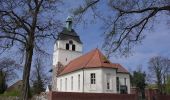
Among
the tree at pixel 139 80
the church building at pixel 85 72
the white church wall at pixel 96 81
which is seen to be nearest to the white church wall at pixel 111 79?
the church building at pixel 85 72

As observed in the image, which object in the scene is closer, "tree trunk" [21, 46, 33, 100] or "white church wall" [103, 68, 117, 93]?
"tree trunk" [21, 46, 33, 100]

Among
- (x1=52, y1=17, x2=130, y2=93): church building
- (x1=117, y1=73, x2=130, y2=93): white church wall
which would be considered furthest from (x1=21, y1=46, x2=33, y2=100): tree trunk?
(x1=117, y1=73, x2=130, y2=93): white church wall

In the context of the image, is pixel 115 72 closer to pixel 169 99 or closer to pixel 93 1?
pixel 169 99

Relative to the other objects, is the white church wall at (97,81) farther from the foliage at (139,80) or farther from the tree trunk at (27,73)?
the tree trunk at (27,73)

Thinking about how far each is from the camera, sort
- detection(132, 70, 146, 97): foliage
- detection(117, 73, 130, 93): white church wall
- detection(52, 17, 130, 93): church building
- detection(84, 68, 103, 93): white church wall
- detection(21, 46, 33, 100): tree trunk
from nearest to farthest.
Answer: detection(21, 46, 33, 100): tree trunk → detection(84, 68, 103, 93): white church wall → detection(52, 17, 130, 93): church building → detection(117, 73, 130, 93): white church wall → detection(132, 70, 146, 97): foliage

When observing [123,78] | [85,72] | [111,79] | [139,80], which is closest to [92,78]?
[85,72]

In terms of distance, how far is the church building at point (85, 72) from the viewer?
141 feet

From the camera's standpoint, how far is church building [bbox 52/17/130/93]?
1692 inches

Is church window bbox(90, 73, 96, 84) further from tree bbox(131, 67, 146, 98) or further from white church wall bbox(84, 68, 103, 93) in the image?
tree bbox(131, 67, 146, 98)

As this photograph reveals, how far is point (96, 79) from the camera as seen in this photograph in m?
42.8

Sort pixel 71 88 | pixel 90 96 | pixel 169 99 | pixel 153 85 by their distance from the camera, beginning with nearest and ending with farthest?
pixel 90 96 < pixel 169 99 < pixel 71 88 < pixel 153 85

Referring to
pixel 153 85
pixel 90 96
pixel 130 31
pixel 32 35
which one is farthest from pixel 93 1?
pixel 153 85

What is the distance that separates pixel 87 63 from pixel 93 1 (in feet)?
98.3

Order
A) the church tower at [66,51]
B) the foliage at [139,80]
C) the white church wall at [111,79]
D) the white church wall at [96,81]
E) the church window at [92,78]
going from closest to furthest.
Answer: the white church wall at [96,81] → the white church wall at [111,79] → the church window at [92,78] → the foliage at [139,80] → the church tower at [66,51]
